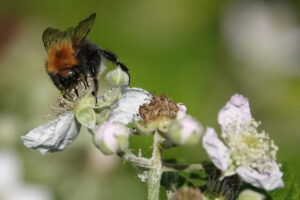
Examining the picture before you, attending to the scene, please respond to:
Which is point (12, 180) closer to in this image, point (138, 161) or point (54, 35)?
point (54, 35)

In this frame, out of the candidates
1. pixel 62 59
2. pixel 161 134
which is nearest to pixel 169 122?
pixel 161 134

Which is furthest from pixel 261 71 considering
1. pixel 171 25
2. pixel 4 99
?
pixel 4 99

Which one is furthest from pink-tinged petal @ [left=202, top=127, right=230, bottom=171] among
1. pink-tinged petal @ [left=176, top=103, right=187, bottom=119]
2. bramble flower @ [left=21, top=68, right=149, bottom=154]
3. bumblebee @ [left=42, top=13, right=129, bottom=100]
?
bumblebee @ [left=42, top=13, right=129, bottom=100]

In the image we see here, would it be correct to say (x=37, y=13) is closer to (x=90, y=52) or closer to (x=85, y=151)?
(x=85, y=151)

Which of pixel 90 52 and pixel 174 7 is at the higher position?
pixel 174 7

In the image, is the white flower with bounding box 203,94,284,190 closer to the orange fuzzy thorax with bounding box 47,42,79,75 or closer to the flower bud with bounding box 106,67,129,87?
the flower bud with bounding box 106,67,129,87
